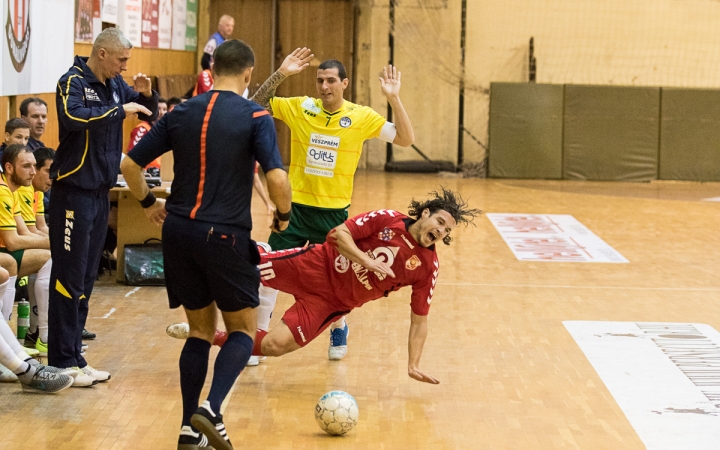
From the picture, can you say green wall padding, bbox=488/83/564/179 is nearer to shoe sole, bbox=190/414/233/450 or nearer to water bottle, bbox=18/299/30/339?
water bottle, bbox=18/299/30/339

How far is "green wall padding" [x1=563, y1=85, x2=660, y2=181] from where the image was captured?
19.8 meters

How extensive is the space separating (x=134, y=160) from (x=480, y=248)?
24.9ft

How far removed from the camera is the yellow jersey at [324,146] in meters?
6.70

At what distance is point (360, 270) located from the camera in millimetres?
5871

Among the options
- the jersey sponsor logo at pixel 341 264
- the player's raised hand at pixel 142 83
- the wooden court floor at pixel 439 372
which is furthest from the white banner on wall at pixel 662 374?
the player's raised hand at pixel 142 83

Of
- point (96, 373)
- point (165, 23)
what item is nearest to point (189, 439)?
point (96, 373)

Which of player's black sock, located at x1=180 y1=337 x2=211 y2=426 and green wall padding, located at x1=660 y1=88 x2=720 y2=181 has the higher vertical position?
green wall padding, located at x1=660 y1=88 x2=720 y2=181

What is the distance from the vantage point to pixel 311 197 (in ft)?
21.9

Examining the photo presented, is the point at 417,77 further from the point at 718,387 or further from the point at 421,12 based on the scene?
the point at 718,387

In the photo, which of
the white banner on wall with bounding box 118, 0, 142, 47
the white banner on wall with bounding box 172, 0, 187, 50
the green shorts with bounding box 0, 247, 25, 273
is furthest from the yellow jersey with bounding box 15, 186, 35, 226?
the white banner on wall with bounding box 172, 0, 187, 50

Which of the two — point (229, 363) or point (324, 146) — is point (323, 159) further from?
point (229, 363)

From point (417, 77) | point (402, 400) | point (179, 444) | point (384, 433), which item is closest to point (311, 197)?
point (402, 400)

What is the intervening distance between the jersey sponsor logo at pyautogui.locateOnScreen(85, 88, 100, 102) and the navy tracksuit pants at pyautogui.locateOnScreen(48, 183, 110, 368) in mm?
536

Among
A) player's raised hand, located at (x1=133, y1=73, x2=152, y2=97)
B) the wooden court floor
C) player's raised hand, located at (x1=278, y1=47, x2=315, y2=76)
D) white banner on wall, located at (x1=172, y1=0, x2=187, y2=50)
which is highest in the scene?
white banner on wall, located at (x1=172, y1=0, x2=187, y2=50)
